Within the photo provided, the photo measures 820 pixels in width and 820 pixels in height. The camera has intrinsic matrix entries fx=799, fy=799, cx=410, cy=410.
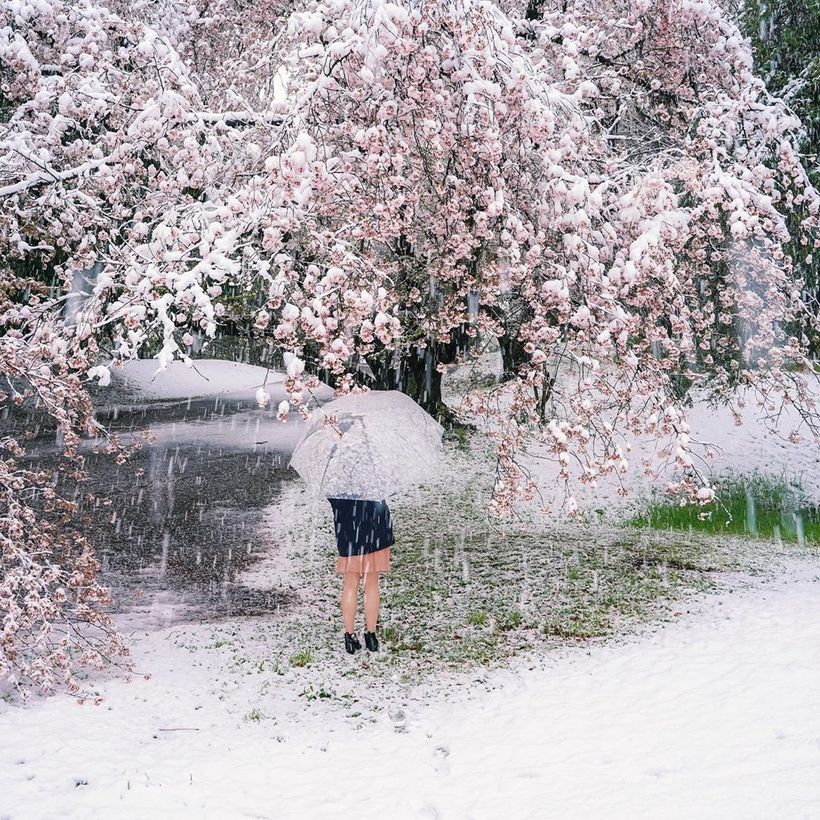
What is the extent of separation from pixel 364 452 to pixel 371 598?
1.37 meters

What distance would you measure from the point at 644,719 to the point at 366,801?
1.92 m

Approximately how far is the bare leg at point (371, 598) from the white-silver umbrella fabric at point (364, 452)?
2.97 ft

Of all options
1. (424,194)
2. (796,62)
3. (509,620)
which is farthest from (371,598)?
(796,62)

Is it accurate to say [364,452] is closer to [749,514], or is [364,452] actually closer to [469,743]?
[469,743]

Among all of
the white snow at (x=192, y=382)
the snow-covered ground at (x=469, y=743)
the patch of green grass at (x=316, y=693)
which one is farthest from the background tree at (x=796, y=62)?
the white snow at (x=192, y=382)

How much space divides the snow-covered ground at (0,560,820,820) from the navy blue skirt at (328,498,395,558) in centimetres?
111

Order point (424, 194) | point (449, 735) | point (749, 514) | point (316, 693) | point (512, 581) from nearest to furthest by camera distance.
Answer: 1. point (449, 735)
2. point (316, 693)
3. point (424, 194)
4. point (512, 581)
5. point (749, 514)

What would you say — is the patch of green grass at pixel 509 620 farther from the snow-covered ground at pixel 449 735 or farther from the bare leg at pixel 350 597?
the bare leg at pixel 350 597

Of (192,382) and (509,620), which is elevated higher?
(192,382)

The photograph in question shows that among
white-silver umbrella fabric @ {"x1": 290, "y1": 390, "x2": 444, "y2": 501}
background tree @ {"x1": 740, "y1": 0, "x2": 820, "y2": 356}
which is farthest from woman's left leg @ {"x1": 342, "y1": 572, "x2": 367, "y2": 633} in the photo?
background tree @ {"x1": 740, "y1": 0, "x2": 820, "y2": 356}

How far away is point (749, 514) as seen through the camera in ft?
37.8

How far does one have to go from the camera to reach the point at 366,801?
438 cm

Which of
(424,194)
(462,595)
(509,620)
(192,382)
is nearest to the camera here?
(424,194)

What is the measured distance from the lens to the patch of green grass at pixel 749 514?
34.8 ft
